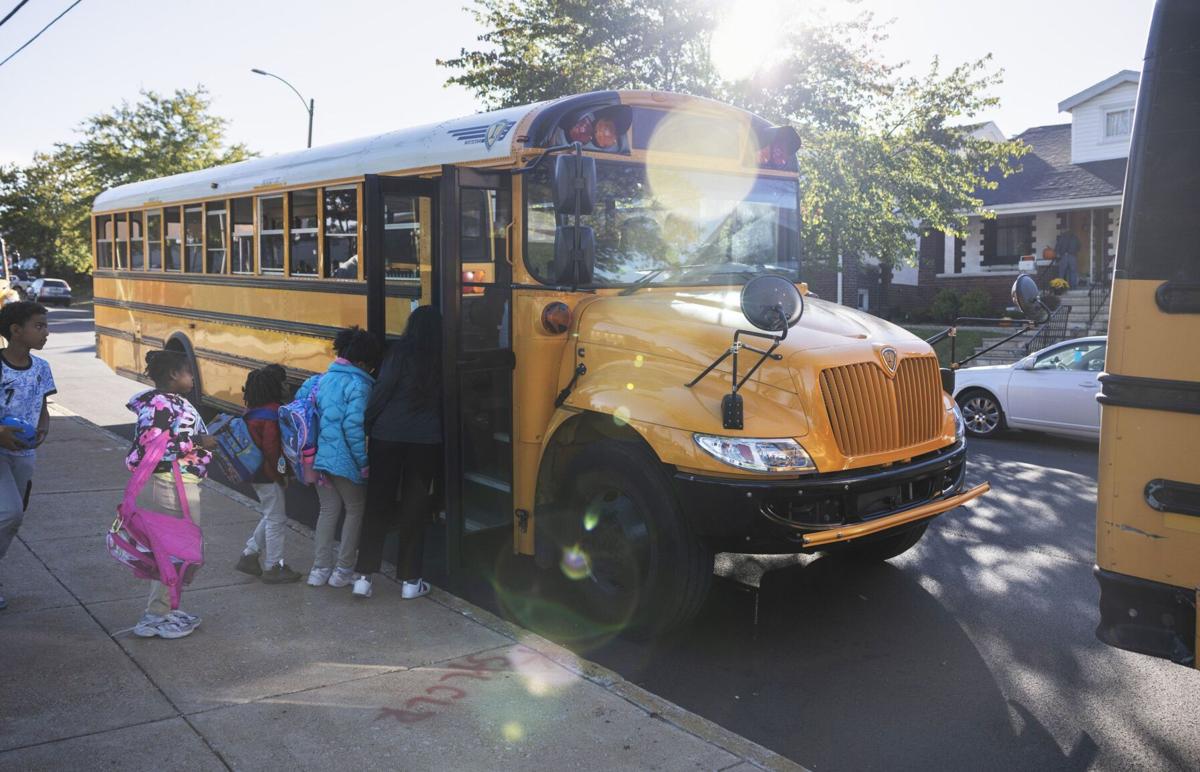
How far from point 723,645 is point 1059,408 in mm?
7278

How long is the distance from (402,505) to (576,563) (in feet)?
3.34

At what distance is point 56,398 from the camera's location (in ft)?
47.2

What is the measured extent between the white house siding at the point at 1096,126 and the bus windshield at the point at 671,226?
2310cm

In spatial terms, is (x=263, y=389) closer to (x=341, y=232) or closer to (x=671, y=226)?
(x=341, y=232)

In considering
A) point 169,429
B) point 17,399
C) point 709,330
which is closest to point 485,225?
point 709,330

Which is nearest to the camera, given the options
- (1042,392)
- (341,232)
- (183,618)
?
(183,618)

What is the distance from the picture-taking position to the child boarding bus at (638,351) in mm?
4586

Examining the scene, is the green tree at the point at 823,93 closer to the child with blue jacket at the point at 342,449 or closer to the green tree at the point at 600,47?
the green tree at the point at 600,47

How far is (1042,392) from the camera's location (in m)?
11.0

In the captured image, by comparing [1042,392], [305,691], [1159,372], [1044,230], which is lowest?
[305,691]

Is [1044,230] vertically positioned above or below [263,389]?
above

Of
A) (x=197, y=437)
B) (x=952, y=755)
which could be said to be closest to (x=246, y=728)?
(x=197, y=437)

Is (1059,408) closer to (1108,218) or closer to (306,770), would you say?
(306,770)

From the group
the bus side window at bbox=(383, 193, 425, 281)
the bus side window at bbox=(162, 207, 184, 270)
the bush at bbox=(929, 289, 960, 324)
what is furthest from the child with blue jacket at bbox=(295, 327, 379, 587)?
the bush at bbox=(929, 289, 960, 324)
